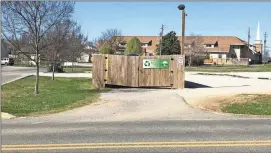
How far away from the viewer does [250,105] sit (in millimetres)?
14656

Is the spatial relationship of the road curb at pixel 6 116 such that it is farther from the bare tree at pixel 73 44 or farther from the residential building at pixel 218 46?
the residential building at pixel 218 46

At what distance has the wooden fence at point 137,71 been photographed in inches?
907

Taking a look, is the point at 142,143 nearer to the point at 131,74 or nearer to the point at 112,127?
the point at 112,127

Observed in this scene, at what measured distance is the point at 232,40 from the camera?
98.9m

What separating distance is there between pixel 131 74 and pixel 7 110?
11008 mm

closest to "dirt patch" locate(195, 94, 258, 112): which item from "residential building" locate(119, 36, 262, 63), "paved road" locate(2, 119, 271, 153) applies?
"paved road" locate(2, 119, 271, 153)

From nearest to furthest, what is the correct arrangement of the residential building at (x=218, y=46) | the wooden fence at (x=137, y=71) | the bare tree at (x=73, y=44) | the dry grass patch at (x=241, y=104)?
1. the dry grass patch at (x=241, y=104)
2. the wooden fence at (x=137, y=71)
3. the bare tree at (x=73, y=44)
4. the residential building at (x=218, y=46)

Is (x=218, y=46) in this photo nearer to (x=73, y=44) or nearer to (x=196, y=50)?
(x=196, y=50)

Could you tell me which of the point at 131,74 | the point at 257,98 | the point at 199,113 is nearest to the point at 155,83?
the point at 131,74

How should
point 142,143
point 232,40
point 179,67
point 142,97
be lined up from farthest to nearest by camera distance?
1. point 232,40
2. point 179,67
3. point 142,97
4. point 142,143

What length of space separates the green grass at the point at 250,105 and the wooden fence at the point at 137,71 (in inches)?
261

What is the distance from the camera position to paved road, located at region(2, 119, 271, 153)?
7133 mm

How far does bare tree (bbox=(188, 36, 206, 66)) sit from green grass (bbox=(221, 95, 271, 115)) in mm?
64409

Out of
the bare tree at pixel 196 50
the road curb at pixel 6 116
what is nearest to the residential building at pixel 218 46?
the bare tree at pixel 196 50
